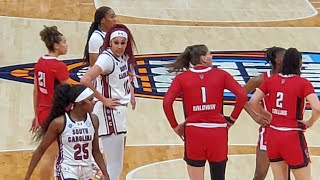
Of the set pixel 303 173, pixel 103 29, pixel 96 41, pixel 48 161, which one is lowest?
pixel 303 173

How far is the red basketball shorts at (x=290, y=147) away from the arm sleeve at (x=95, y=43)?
209 cm

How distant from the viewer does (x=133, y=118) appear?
37.7 feet

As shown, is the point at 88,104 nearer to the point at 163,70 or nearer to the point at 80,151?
the point at 80,151

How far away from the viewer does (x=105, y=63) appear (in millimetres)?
7566

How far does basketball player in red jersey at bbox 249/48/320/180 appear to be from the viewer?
6996 mm

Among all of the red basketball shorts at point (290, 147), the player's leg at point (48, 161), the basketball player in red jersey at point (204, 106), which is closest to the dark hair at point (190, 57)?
the basketball player in red jersey at point (204, 106)

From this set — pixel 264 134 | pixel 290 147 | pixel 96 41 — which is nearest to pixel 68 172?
pixel 290 147

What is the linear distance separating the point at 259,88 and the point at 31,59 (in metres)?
7.53

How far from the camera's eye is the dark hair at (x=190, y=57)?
693 cm

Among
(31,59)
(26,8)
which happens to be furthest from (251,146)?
(26,8)

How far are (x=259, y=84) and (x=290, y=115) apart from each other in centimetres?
77

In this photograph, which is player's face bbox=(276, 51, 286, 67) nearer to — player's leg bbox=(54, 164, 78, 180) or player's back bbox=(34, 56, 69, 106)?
player's back bbox=(34, 56, 69, 106)

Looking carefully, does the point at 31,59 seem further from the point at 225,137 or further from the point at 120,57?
the point at 225,137

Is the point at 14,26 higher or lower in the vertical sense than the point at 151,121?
higher
